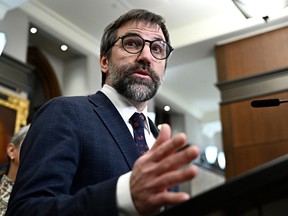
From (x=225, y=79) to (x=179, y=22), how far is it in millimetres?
1127

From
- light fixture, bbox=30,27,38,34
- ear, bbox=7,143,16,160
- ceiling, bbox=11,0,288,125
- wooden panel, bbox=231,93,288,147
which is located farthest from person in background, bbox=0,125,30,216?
wooden panel, bbox=231,93,288,147

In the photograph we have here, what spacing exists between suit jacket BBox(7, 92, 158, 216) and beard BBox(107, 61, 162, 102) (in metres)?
0.13

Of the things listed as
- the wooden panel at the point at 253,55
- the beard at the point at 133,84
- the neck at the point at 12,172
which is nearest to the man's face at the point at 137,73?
the beard at the point at 133,84

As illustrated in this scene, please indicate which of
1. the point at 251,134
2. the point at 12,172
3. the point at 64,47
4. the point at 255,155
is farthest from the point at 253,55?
the point at 12,172

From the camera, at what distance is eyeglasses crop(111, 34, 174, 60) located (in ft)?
5.90

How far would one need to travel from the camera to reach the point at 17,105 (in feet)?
18.7

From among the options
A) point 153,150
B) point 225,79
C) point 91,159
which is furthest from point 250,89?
point 153,150

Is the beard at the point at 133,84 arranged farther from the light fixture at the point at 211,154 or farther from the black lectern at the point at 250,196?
the light fixture at the point at 211,154

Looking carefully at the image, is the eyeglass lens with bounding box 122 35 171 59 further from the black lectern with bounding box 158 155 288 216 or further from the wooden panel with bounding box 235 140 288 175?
the wooden panel with bounding box 235 140 288 175

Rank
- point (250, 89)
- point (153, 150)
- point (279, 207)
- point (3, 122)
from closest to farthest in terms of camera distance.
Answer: point (279, 207), point (153, 150), point (3, 122), point (250, 89)

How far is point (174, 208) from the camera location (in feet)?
2.46

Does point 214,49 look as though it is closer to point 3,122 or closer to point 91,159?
point 3,122

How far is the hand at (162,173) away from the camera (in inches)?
31.8

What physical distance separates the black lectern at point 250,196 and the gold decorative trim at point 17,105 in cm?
512
